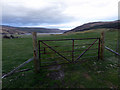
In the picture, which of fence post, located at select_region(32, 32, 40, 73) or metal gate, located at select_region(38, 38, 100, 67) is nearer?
fence post, located at select_region(32, 32, 40, 73)

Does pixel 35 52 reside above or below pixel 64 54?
above

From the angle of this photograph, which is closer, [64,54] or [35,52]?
[35,52]

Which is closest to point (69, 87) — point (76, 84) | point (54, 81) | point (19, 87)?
point (76, 84)

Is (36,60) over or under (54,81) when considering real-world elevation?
over

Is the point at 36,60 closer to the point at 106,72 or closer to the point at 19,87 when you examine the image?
the point at 19,87

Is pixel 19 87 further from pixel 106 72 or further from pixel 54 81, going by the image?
pixel 106 72

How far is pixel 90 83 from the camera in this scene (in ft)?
15.0

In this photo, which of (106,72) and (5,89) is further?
(106,72)

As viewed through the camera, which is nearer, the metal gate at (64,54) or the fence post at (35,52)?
the fence post at (35,52)

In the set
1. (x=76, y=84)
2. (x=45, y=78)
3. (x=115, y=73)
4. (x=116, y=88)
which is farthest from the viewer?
(x=115, y=73)

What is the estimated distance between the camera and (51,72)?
5777mm

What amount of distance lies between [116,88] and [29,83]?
16.0 feet

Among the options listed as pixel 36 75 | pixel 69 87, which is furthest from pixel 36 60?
pixel 69 87

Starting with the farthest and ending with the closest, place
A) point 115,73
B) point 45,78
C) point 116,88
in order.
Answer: point 115,73 → point 45,78 → point 116,88
